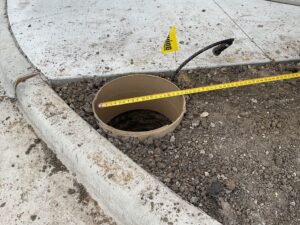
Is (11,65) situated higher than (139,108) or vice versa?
(11,65)

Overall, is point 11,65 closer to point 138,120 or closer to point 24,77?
point 24,77

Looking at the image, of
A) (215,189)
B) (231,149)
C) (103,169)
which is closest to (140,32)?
(231,149)

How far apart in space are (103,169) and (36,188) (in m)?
0.51

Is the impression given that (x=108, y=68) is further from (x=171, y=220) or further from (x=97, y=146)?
(x=171, y=220)

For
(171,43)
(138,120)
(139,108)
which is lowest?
(138,120)

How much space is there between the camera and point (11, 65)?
2.77 meters

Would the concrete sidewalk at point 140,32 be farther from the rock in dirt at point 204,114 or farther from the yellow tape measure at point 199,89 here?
the rock in dirt at point 204,114

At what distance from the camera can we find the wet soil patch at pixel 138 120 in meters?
2.84

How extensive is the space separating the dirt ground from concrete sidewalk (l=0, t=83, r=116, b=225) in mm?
367

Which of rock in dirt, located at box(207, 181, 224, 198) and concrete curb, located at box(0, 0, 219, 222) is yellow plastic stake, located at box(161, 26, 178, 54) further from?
rock in dirt, located at box(207, 181, 224, 198)

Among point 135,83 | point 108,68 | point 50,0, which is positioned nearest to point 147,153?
point 135,83

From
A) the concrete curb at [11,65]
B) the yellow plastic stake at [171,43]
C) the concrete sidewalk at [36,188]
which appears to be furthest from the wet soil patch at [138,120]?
the concrete curb at [11,65]

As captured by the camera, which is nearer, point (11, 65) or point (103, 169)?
point (103, 169)

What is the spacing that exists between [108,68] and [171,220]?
1.41 m
